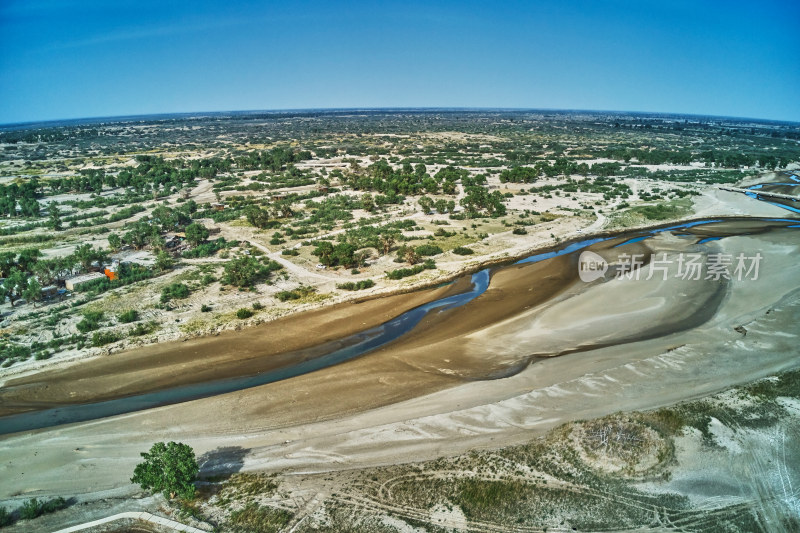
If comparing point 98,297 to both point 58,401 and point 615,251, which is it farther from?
point 615,251

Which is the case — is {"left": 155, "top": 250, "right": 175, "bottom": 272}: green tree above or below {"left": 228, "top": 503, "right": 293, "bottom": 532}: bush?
above

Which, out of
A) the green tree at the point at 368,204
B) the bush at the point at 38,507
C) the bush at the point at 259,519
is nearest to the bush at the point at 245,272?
the bush at the point at 38,507

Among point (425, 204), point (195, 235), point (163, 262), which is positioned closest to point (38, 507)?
point (163, 262)

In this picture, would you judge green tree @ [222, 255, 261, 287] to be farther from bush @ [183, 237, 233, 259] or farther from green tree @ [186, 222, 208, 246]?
green tree @ [186, 222, 208, 246]

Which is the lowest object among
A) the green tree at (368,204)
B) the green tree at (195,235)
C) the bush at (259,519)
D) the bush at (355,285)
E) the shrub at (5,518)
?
the shrub at (5,518)

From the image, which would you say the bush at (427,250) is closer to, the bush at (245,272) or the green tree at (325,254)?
the green tree at (325,254)

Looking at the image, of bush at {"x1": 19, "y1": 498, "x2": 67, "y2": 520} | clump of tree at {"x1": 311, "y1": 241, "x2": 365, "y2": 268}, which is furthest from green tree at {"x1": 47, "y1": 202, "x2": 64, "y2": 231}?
bush at {"x1": 19, "y1": 498, "x2": 67, "y2": 520}

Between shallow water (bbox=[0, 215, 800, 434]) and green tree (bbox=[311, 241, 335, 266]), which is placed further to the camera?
green tree (bbox=[311, 241, 335, 266])
